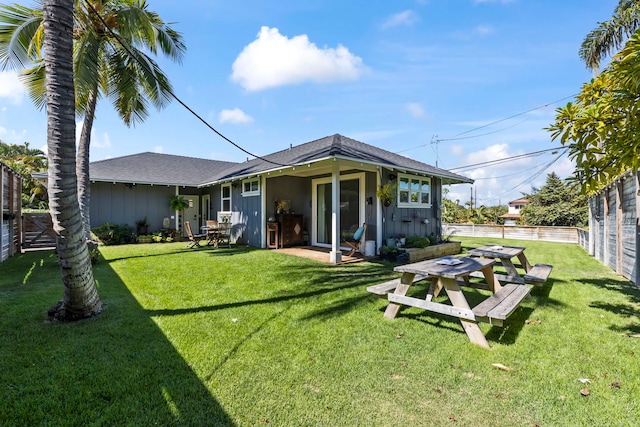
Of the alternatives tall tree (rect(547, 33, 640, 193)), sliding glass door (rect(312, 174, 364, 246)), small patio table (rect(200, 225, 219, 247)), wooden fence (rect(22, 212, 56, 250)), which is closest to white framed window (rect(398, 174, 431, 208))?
sliding glass door (rect(312, 174, 364, 246))

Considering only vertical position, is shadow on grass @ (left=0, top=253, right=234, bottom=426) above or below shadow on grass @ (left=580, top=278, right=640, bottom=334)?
above

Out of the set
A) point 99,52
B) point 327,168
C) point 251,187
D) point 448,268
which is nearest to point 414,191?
point 327,168

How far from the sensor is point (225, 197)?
13328mm

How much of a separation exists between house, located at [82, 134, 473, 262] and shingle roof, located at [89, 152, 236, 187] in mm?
43

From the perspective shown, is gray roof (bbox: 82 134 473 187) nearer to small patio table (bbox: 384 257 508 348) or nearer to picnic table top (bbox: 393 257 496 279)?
picnic table top (bbox: 393 257 496 279)

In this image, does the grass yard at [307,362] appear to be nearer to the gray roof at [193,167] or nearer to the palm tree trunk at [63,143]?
the palm tree trunk at [63,143]

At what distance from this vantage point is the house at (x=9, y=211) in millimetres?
8156

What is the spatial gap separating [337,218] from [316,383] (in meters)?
5.54

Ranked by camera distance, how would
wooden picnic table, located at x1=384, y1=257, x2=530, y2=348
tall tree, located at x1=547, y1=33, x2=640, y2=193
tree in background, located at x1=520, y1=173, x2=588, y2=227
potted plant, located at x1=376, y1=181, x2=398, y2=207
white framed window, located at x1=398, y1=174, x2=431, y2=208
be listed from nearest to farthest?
tall tree, located at x1=547, y1=33, x2=640, y2=193 → wooden picnic table, located at x1=384, y1=257, x2=530, y2=348 → potted plant, located at x1=376, y1=181, x2=398, y2=207 → white framed window, located at x1=398, y1=174, x2=431, y2=208 → tree in background, located at x1=520, y1=173, x2=588, y2=227

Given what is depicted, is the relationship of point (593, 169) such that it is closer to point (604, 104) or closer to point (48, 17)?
point (604, 104)

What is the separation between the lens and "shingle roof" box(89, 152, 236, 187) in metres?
13.0

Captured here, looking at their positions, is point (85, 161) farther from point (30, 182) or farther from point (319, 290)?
point (30, 182)

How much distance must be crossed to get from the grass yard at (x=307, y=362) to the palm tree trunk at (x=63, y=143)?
0.77 meters

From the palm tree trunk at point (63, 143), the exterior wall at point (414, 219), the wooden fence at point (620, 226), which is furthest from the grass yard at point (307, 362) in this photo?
the exterior wall at point (414, 219)
